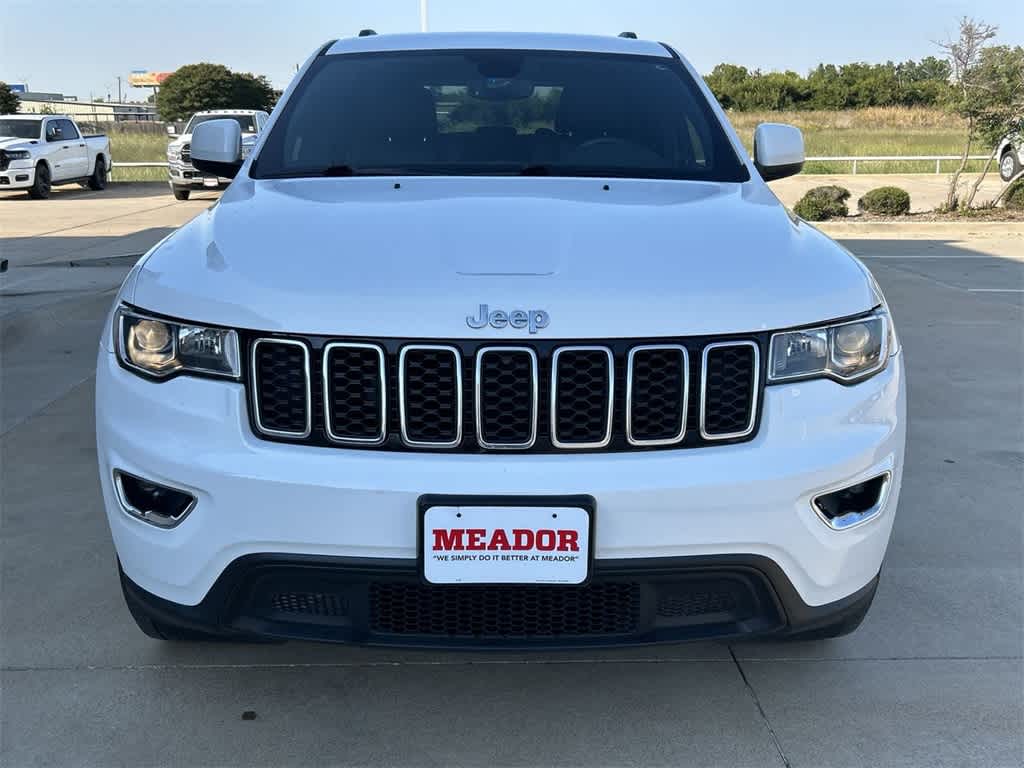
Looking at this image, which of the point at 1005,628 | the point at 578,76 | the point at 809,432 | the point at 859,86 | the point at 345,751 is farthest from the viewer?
the point at 859,86

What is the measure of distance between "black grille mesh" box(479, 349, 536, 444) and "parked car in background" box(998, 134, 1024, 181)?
15.3 metres

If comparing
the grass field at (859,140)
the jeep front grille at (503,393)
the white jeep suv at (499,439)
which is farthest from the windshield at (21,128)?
the jeep front grille at (503,393)

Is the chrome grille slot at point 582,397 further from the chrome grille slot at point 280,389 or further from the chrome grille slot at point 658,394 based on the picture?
the chrome grille slot at point 280,389

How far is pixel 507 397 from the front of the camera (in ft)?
6.98

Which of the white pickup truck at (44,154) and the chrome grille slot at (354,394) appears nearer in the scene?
the chrome grille slot at (354,394)

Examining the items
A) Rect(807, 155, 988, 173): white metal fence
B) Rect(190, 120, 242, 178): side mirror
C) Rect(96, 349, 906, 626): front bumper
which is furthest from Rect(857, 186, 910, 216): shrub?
Rect(96, 349, 906, 626): front bumper

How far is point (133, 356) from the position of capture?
2.29 meters

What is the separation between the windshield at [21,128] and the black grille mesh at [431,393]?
2082 centimetres

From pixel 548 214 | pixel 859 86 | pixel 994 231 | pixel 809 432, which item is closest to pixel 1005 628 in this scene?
pixel 809 432

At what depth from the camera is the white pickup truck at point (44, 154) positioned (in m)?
19.5

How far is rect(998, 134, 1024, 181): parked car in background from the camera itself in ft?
50.1

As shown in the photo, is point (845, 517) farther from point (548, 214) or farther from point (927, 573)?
point (927, 573)

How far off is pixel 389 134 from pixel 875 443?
74.5 inches

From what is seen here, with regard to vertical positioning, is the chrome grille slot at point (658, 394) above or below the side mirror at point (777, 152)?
below
